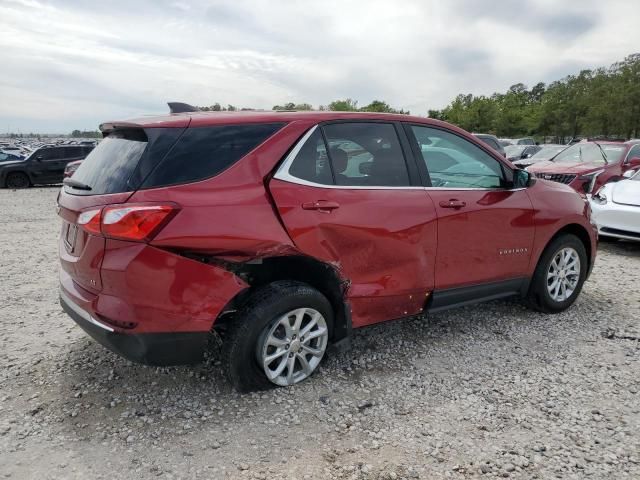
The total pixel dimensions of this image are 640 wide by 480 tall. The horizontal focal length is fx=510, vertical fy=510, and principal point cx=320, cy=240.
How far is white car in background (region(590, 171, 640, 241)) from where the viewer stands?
7.02 m

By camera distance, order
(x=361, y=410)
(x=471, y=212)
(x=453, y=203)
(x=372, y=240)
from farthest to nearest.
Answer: (x=471, y=212), (x=453, y=203), (x=372, y=240), (x=361, y=410)

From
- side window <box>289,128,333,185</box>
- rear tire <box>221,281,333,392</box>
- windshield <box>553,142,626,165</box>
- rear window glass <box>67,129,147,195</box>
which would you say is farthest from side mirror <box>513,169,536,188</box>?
windshield <box>553,142,626,165</box>

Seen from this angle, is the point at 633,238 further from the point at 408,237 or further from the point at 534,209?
the point at 408,237

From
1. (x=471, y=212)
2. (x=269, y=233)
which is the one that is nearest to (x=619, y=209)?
(x=471, y=212)

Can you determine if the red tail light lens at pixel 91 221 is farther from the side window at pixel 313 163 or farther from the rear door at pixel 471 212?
the rear door at pixel 471 212

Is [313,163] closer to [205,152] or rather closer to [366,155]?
[366,155]

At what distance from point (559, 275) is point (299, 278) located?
2.65 metres

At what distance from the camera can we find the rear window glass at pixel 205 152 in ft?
8.90

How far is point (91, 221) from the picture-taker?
269cm

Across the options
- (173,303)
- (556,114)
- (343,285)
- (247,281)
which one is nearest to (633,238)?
(343,285)

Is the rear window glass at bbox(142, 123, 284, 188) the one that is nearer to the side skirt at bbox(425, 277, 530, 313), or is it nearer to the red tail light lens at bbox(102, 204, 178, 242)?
the red tail light lens at bbox(102, 204, 178, 242)

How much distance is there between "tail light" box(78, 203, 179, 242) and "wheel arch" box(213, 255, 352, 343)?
0.43 m

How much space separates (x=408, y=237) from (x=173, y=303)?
1.59 m

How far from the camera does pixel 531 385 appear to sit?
129 inches
